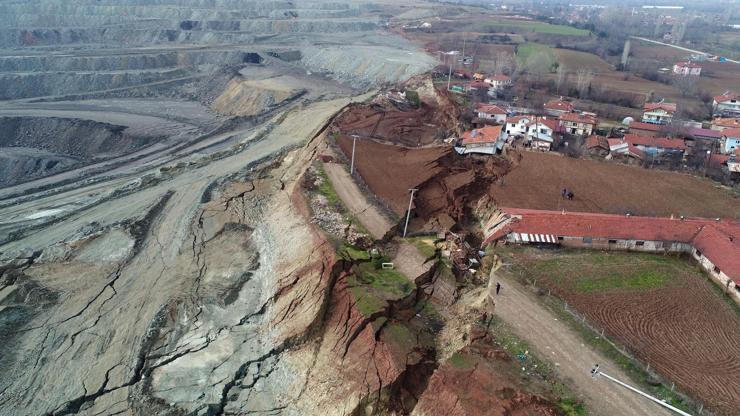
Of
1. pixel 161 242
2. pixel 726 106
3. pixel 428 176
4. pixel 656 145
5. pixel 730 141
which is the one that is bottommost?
pixel 726 106

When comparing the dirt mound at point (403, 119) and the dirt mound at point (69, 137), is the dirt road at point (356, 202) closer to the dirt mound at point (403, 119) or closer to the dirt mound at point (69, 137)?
the dirt mound at point (403, 119)

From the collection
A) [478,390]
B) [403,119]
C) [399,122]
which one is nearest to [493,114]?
[403,119]

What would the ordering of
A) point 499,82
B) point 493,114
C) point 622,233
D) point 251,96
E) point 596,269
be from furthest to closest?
point 499,82, point 251,96, point 493,114, point 622,233, point 596,269

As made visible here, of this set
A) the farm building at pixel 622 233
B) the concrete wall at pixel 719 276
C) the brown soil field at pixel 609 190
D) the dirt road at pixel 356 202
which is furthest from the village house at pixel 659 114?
the dirt road at pixel 356 202

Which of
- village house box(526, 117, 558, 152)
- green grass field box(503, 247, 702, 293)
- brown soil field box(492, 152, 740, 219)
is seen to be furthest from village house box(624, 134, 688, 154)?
green grass field box(503, 247, 702, 293)

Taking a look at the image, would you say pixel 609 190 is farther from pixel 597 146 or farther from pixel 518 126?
pixel 518 126

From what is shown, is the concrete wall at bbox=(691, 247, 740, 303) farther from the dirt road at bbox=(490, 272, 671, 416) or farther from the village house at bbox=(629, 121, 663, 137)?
the village house at bbox=(629, 121, 663, 137)

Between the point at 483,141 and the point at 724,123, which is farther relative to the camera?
the point at 724,123
